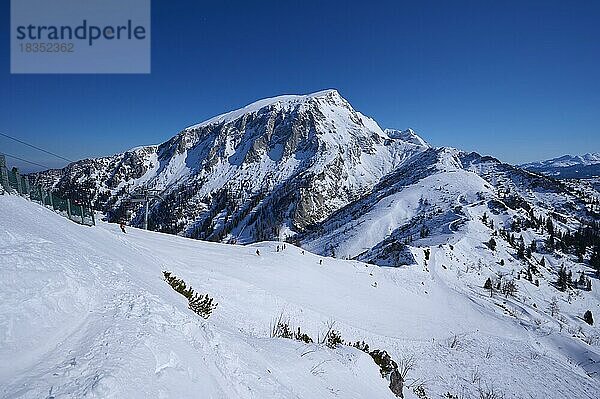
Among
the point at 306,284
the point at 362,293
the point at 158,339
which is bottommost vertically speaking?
the point at 362,293

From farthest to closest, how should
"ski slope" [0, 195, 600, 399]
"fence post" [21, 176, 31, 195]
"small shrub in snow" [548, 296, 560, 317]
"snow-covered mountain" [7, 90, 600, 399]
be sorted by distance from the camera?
"small shrub in snow" [548, 296, 560, 317] → "fence post" [21, 176, 31, 195] → "snow-covered mountain" [7, 90, 600, 399] → "ski slope" [0, 195, 600, 399]

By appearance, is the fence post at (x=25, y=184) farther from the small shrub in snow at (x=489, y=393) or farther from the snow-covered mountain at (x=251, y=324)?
the small shrub in snow at (x=489, y=393)

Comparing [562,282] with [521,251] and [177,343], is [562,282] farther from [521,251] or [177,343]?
[177,343]

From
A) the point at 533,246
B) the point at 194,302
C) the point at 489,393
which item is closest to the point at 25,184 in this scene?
the point at 194,302

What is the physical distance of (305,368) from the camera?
6.48 m

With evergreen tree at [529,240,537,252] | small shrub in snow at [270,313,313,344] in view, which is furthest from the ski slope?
evergreen tree at [529,240,537,252]

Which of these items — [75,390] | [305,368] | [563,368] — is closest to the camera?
[75,390]

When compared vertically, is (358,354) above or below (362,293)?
above

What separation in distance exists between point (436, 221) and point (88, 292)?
4262 inches

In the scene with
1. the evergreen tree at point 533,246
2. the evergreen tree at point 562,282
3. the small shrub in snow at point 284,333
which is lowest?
the evergreen tree at point 562,282

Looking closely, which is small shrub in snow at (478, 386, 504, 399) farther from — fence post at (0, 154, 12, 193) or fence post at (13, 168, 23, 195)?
fence post at (13, 168, 23, 195)

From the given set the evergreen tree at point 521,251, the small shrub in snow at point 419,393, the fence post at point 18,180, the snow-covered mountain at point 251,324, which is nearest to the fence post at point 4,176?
the fence post at point 18,180

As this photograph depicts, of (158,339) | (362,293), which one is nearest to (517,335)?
(362,293)

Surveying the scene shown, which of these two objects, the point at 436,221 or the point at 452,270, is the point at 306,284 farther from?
the point at 436,221
